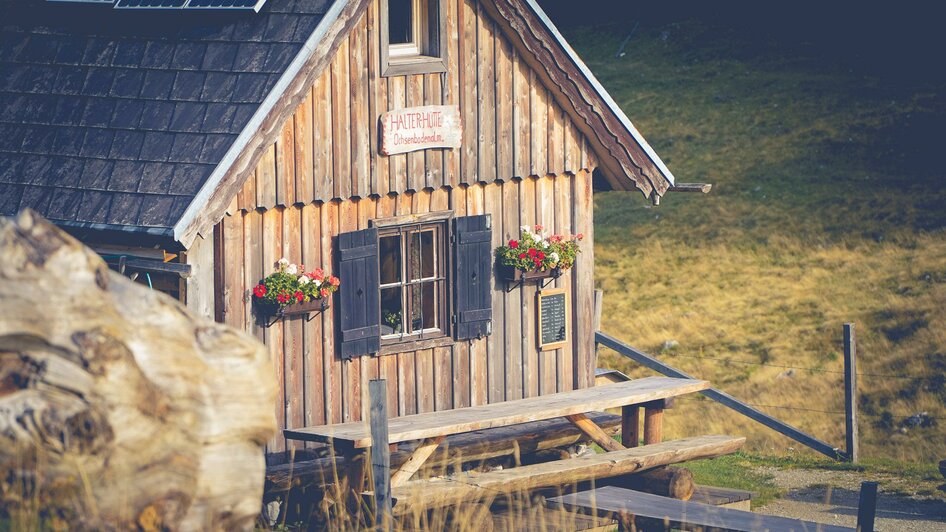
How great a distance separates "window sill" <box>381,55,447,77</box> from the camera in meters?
12.3

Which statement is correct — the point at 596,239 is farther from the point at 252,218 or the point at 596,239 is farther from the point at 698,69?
the point at 252,218

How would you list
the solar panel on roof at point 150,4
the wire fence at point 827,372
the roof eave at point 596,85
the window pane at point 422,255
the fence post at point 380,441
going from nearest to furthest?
the fence post at point 380,441, the solar panel on roof at point 150,4, the roof eave at point 596,85, the window pane at point 422,255, the wire fence at point 827,372

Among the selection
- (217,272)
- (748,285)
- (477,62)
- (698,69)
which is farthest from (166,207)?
(698,69)

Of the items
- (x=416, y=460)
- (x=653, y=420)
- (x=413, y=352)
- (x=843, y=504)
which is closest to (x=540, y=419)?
(x=413, y=352)

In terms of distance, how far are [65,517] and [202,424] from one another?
0.73 m

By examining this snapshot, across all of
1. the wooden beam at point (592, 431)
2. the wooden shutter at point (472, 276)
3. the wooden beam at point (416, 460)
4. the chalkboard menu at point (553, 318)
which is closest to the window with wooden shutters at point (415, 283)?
the wooden shutter at point (472, 276)

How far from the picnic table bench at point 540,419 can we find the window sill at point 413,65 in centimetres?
309

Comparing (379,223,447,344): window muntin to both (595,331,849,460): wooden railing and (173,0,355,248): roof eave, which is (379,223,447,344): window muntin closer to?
(173,0,355,248): roof eave

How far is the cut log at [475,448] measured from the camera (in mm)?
11711

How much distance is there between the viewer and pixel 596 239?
96.2ft

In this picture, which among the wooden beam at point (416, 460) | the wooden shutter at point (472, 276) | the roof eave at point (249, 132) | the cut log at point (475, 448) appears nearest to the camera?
the roof eave at point (249, 132)

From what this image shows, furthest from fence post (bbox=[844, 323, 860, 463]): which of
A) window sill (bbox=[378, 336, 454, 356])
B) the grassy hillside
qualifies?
window sill (bbox=[378, 336, 454, 356])

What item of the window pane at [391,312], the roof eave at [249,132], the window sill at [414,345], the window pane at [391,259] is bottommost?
the window sill at [414,345]

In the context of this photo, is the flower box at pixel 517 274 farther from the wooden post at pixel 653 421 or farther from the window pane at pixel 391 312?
the wooden post at pixel 653 421
